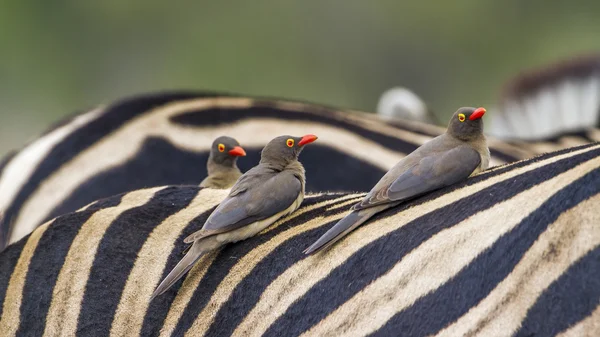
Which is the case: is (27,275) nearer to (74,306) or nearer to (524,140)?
(74,306)

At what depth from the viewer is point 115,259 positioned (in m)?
1.78

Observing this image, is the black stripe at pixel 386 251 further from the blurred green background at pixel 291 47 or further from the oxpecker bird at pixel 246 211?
the blurred green background at pixel 291 47

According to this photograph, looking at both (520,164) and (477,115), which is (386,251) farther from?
(477,115)

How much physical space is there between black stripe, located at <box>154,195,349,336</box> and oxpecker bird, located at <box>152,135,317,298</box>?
2 centimetres

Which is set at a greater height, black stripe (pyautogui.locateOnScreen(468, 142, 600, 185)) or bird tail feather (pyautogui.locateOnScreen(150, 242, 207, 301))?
black stripe (pyautogui.locateOnScreen(468, 142, 600, 185))

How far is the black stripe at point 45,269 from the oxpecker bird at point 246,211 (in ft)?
0.77

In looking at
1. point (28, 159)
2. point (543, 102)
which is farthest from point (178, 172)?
point (543, 102)

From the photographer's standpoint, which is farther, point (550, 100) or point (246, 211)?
point (550, 100)

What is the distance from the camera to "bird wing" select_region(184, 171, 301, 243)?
1.69m

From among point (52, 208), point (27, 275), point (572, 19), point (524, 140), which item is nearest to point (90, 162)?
point (52, 208)

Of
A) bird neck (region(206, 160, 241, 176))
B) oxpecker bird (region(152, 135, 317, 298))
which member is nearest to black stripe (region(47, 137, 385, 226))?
bird neck (region(206, 160, 241, 176))

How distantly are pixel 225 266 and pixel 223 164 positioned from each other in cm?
81

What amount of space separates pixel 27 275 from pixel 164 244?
0.90ft

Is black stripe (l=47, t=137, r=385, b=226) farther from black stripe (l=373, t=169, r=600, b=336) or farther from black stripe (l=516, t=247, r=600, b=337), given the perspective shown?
black stripe (l=516, t=247, r=600, b=337)
